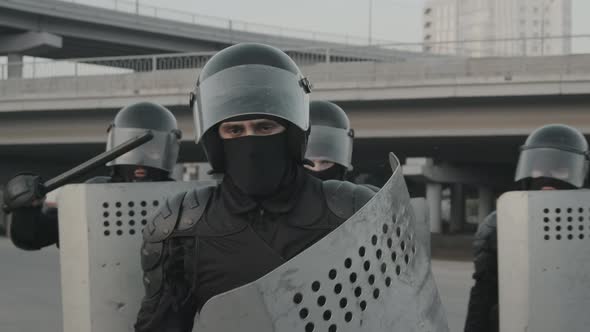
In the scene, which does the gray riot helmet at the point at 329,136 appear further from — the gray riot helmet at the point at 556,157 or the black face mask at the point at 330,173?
the gray riot helmet at the point at 556,157

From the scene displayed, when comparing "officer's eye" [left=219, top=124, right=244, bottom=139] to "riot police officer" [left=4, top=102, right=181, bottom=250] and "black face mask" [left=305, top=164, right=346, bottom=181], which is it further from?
"black face mask" [left=305, top=164, right=346, bottom=181]

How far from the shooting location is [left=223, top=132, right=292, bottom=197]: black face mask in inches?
72.9

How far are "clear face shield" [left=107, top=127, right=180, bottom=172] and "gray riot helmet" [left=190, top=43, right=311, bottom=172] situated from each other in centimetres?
195

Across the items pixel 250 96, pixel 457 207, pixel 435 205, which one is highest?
pixel 250 96

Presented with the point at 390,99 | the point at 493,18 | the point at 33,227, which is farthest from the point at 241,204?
the point at 493,18

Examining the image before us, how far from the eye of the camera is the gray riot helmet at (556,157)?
366 cm

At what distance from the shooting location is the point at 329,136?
4.32 metres

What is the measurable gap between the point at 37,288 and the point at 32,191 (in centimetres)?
782

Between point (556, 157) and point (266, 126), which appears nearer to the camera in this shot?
point (266, 126)

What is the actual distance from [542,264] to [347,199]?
1.46 m

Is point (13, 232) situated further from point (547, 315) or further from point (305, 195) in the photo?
point (547, 315)

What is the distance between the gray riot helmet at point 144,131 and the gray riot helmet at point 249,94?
1963 mm

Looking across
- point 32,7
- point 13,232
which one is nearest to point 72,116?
point 32,7

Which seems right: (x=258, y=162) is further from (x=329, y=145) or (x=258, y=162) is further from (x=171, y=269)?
(x=329, y=145)
